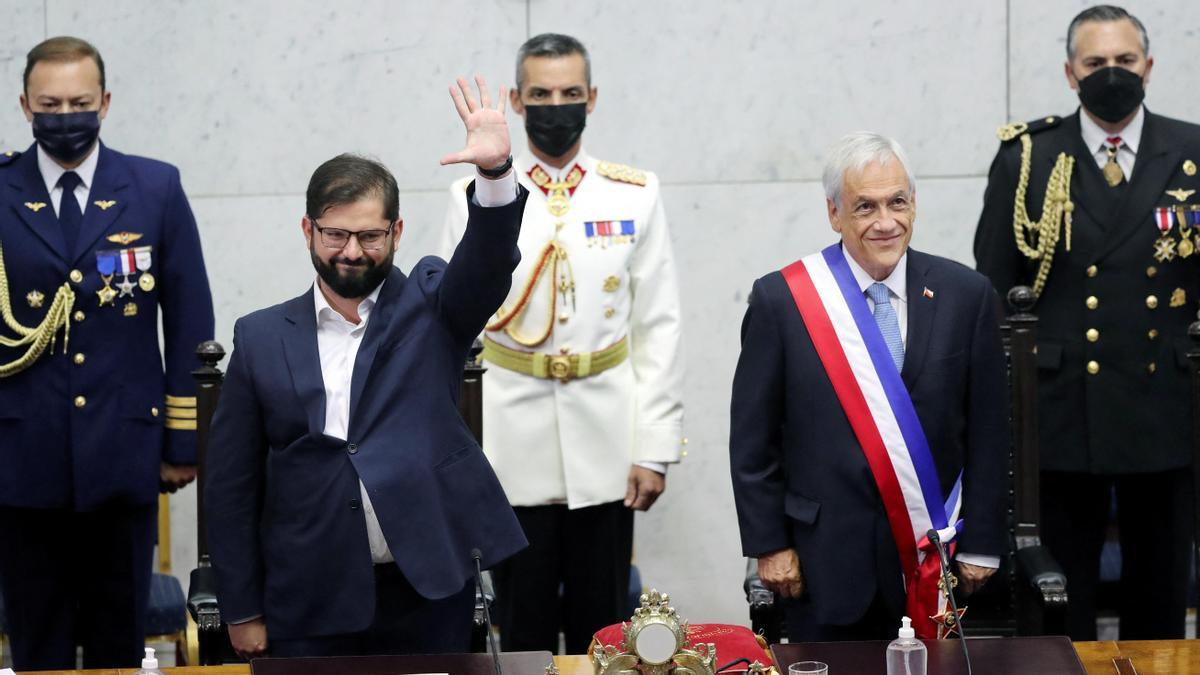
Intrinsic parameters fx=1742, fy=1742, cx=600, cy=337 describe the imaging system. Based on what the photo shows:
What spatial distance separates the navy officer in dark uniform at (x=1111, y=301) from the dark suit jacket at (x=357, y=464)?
5.01ft

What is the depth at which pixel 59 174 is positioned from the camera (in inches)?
149

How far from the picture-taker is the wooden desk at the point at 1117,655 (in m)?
2.62

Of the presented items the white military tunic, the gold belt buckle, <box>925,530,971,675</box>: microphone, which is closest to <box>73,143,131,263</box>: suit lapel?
the white military tunic

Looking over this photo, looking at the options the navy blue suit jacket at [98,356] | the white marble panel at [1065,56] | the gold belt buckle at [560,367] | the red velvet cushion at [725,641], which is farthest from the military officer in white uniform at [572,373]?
the white marble panel at [1065,56]

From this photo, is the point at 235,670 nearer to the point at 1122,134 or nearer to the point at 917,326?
the point at 917,326

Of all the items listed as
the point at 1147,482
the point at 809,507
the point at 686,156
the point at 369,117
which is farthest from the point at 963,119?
the point at 809,507

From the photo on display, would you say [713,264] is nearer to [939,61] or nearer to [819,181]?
[819,181]

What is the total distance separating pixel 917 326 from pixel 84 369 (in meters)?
1.82

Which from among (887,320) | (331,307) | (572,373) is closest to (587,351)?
(572,373)

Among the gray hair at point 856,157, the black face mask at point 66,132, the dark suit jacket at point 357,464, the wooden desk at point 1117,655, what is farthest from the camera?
the black face mask at point 66,132

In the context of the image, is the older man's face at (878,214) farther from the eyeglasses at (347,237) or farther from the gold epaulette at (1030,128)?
the gold epaulette at (1030,128)

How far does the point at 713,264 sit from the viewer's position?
4859mm

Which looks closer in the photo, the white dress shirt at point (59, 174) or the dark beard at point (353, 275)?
the dark beard at point (353, 275)

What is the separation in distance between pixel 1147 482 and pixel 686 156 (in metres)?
1.60
